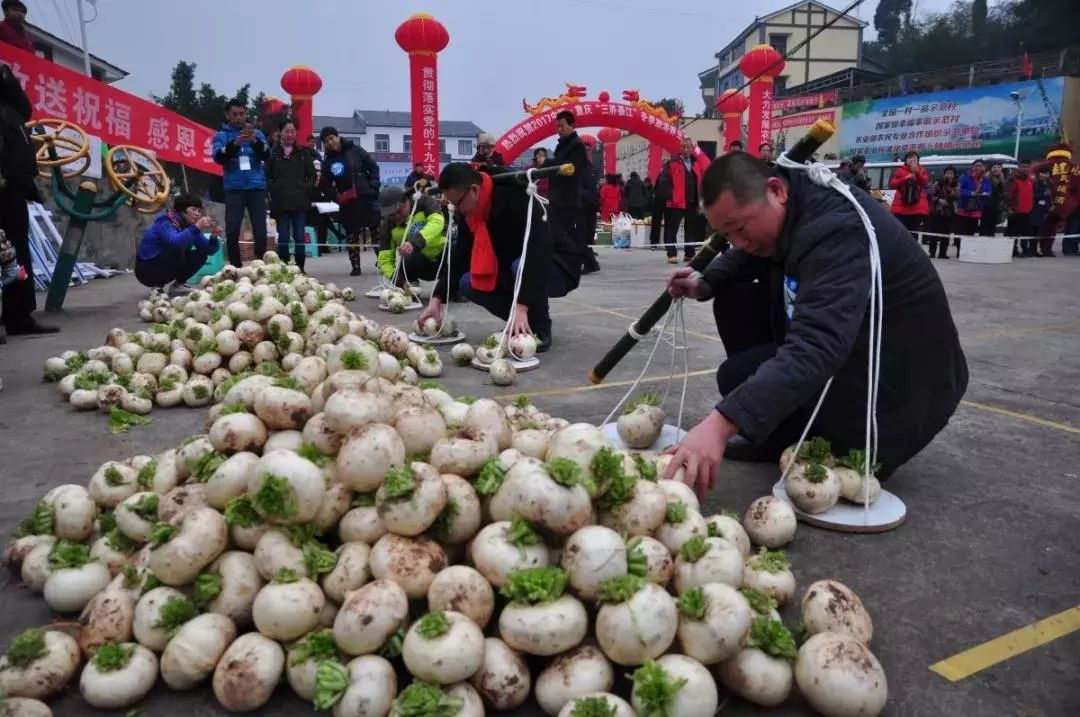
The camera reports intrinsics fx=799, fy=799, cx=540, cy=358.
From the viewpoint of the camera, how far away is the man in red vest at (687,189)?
14188 millimetres

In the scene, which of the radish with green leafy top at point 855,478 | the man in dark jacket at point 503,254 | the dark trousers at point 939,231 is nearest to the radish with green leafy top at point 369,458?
the radish with green leafy top at point 855,478

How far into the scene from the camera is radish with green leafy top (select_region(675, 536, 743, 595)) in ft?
7.06

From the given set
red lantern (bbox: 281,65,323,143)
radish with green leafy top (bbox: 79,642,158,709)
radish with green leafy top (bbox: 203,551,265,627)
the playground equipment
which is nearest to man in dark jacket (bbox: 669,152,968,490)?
radish with green leafy top (bbox: 203,551,265,627)

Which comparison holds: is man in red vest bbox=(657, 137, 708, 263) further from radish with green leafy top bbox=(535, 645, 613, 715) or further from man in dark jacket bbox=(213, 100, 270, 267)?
radish with green leafy top bbox=(535, 645, 613, 715)

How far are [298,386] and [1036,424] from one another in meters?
3.84

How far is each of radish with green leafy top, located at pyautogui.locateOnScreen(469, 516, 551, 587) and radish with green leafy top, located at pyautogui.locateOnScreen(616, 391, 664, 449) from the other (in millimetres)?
1573

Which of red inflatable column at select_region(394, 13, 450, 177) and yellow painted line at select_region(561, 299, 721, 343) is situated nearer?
yellow painted line at select_region(561, 299, 721, 343)

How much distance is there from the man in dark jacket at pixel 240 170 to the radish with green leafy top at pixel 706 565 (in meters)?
8.94

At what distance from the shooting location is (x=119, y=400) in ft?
15.6

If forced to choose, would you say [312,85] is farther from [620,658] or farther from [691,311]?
[620,658]

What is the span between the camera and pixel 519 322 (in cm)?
595

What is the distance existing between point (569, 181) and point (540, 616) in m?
9.23

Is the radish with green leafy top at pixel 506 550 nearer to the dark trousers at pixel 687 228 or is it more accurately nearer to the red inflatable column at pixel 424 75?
the dark trousers at pixel 687 228

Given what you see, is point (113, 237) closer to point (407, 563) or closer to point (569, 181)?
point (569, 181)
